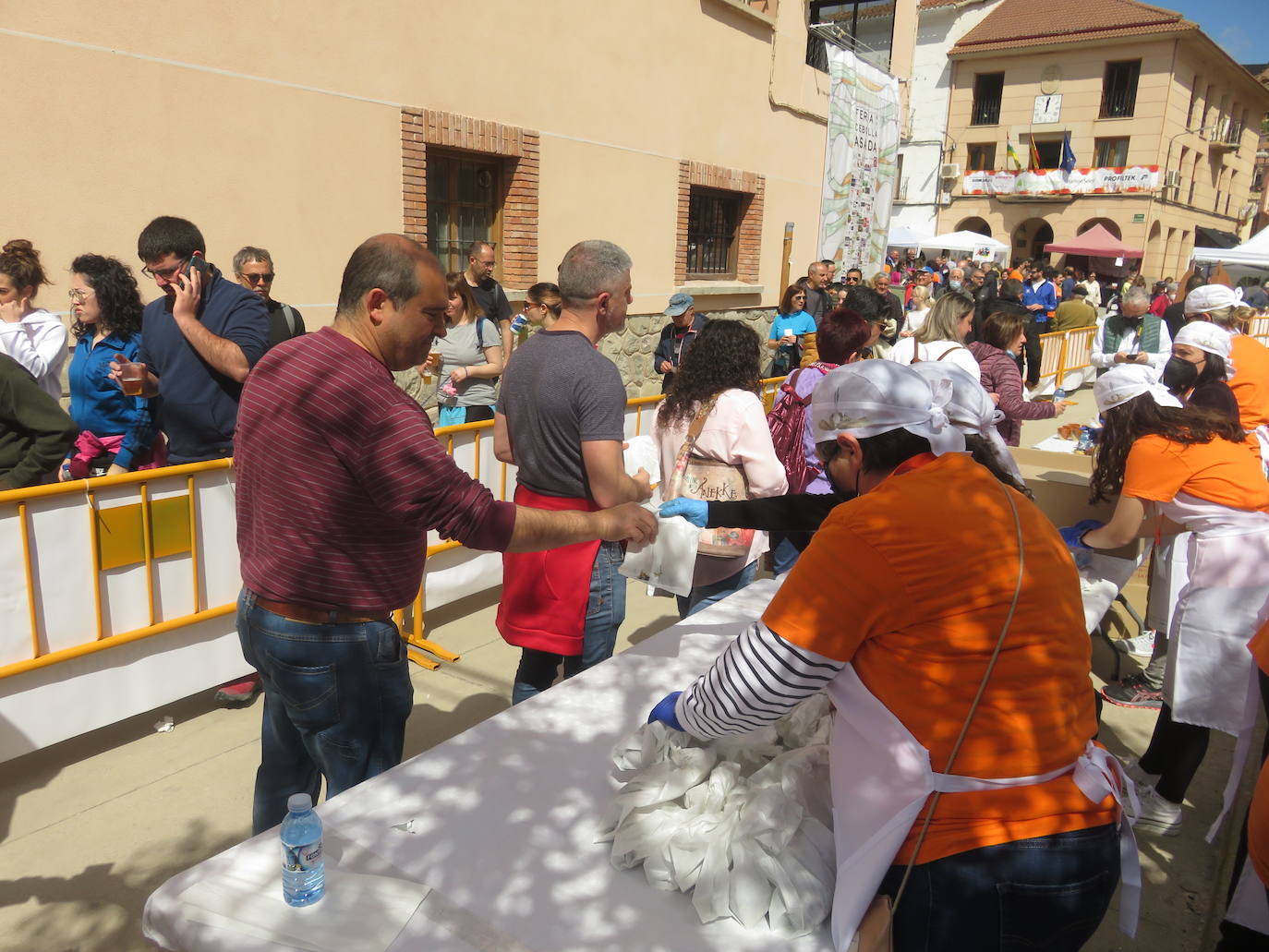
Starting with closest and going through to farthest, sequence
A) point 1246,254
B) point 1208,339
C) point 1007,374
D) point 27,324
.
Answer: point 27,324, point 1208,339, point 1007,374, point 1246,254

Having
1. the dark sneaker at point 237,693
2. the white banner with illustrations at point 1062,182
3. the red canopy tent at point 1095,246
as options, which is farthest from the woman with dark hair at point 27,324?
the white banner with illustrations at point 1062,182

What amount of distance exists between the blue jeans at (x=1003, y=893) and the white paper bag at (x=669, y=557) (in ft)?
4.64

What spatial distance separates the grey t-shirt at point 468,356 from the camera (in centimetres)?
604

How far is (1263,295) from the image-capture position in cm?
1825

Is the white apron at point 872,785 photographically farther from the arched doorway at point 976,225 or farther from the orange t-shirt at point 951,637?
the arched doorway at point 976,225

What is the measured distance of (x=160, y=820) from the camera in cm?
331

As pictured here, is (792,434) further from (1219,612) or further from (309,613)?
(309,613)

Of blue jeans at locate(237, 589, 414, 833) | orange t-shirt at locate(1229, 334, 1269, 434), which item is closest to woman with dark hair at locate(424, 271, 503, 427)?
blue jeans at locate(237, 589, 414, 833)

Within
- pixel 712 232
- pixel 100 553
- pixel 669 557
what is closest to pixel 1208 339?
pixel 669 557

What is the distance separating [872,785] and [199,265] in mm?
3471

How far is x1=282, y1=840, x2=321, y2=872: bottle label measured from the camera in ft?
5.52

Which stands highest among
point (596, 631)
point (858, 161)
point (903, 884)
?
point (858, 161)

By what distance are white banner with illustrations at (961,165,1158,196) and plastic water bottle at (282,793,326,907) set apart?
131ft

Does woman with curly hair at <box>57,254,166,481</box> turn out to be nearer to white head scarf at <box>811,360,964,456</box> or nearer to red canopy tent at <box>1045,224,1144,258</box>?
white head scarf at <box>811,360,964,456</box>
